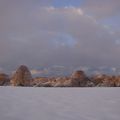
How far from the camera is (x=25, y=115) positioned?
37.5 feet

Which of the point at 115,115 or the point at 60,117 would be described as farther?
the point at 115,115

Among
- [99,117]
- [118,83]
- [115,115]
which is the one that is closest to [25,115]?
[99,117]

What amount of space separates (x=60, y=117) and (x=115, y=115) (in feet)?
7.96

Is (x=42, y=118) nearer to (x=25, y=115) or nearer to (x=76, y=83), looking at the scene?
(x=25, y=115)

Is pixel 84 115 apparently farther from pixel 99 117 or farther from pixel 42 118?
pixel 42 118

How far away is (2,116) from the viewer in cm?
1096

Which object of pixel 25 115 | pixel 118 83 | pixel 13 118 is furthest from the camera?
pixel 118 83

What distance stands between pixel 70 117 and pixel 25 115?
182 centimetres

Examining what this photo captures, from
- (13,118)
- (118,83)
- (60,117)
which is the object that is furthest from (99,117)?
(118,83)

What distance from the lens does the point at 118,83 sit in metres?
75.8

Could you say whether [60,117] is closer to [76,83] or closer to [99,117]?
[99,117]

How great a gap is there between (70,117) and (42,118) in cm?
120

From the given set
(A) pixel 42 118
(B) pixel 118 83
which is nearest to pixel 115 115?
(A) pixel 42 118

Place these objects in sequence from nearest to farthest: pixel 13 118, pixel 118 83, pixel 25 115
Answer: pixel 13 118 → pixel 25 115 → pixel 118 83
